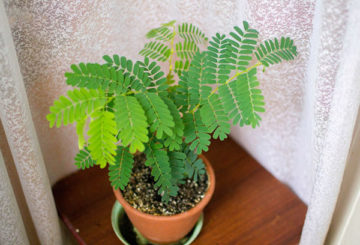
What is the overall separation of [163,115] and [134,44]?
0.41 metres

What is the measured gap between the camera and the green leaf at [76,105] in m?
0.72

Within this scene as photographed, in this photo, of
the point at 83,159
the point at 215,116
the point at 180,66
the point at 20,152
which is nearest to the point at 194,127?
the point at 215,116

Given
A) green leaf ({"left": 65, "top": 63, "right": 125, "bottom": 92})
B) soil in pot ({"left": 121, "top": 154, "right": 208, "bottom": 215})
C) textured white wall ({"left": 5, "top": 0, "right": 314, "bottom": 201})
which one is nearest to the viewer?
green leaf ({"left": 65, "top": 63, "right": 125, "bottom": 92})

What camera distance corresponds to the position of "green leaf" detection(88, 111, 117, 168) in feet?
2.34

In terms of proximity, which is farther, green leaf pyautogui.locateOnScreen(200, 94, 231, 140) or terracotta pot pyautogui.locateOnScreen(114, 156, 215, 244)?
terracotta pot pyautogui.locateOnScreen(114, 156, 215, 244)

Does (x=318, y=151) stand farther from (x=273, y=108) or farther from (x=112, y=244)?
(x=112, y=244)

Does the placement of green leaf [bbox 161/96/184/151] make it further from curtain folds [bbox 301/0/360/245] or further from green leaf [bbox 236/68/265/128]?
curtain folds [bbox 301/0/360/245]

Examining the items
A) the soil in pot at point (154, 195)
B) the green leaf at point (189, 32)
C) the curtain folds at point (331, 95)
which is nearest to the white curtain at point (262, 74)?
the curtain folds at point (331, 95)

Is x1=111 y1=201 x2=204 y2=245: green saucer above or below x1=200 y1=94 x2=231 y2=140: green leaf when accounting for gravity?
below

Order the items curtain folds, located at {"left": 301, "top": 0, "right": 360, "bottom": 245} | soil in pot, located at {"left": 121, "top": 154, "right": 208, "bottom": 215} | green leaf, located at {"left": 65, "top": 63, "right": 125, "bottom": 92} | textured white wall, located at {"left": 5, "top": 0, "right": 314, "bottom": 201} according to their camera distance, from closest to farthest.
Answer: curtain folds, located at {"left": 301, "top": 0, "right": 360, "bottom": 245} → green leaf, located at {"left": 65, "top": 63, "right": 125, "bottom": 92} → textured white wall, located at {"left": 5, "top": 0, "right": 314, "bottom": 201} → soil in pot, located at {"left": 121, "top": 154, "right": 208, "bottom": 215}

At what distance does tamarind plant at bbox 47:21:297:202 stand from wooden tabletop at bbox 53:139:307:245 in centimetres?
25

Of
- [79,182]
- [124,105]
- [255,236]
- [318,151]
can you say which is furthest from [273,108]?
[79,182]

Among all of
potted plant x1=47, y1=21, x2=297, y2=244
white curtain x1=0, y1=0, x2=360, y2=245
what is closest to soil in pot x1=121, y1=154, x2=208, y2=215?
potted plant x1=47, y1=21, x2=297, y2=244

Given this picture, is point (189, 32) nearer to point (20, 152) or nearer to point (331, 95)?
point (331, 95)
